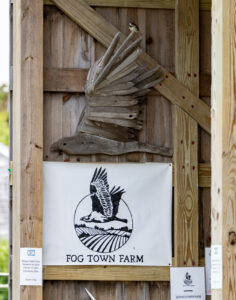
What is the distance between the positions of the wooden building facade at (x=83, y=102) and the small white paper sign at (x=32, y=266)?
62 millimetres

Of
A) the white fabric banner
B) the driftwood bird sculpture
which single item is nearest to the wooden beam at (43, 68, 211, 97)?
the driftwood bird sculpture

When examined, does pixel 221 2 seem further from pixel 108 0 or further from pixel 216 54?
pixel 108 0

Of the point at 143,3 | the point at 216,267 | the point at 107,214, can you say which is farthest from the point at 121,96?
the point at 216,267

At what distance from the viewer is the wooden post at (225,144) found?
17.2ft

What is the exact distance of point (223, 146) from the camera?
17.5 ft

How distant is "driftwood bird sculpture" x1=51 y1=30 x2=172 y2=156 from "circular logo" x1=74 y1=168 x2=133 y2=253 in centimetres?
29

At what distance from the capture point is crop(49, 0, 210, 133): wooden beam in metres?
7.58

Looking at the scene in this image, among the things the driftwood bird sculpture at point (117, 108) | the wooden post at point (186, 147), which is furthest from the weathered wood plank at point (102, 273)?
the driftwood bird sculpture at point (117, 108)

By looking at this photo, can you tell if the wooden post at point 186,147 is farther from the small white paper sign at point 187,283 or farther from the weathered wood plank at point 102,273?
the weathered wood plank at point 102,273

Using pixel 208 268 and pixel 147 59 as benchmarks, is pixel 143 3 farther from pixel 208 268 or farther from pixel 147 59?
pixel 208 268

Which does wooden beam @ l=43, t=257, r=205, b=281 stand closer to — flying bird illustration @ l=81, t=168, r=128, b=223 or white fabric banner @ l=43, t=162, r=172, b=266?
white fabric banner @ l=43, t=162, r=172, b=266

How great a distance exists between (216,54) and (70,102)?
92.8 inches

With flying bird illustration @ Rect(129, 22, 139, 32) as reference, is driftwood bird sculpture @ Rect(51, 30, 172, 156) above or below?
below

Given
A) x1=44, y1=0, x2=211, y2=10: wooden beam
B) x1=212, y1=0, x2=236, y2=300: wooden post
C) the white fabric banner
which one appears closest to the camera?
x1=212, y1=0, x2=236, y2=300: wooden post
